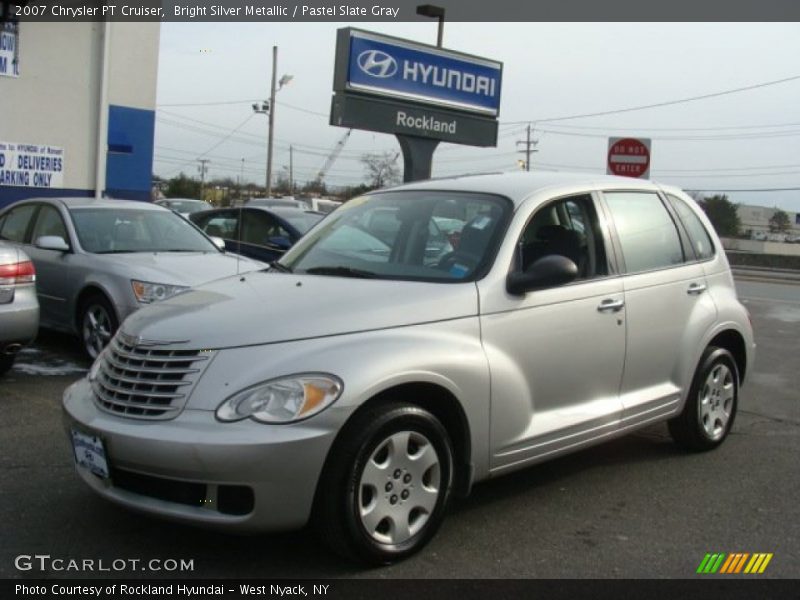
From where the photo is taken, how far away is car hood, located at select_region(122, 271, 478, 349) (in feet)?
12.0

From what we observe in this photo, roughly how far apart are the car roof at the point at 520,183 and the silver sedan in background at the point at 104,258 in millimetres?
2472

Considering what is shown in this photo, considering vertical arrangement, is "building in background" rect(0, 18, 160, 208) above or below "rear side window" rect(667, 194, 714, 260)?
above

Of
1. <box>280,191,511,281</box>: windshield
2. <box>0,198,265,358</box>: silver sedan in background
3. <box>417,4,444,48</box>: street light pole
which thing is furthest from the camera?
<box>417,4,444,48</box>: street light pole

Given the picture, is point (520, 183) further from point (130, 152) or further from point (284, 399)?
point (130, 152)

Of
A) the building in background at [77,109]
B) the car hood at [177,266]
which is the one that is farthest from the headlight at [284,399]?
the building in background at [77,109]

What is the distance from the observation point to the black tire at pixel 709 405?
17.9 feet

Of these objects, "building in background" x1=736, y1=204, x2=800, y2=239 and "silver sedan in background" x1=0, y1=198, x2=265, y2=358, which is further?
"building in background" x1=736, y1=204, x2=800, y2=239

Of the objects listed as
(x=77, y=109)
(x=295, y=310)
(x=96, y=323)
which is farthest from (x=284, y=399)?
(x=77, y=109)

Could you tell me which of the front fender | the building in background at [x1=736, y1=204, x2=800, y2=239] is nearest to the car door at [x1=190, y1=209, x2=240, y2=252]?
the front fender

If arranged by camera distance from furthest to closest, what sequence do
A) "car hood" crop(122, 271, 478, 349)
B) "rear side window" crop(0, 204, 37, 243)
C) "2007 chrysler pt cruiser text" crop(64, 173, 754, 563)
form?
1. "rear side window" crop(0, 204, 37, 243)
2. "car hood" crop(122, 271, 478, 349)
3. "2007 chrysler pt cruiser text" crop(64, 173, 754, 563)

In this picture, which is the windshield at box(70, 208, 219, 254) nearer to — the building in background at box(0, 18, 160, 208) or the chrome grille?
the chrome grille

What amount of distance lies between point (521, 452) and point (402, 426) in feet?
2.74

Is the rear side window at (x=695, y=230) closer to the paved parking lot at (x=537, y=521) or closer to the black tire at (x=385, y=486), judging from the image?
the paved parking lot at (x=537, y=521)

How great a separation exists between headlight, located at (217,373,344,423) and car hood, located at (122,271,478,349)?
234mm
